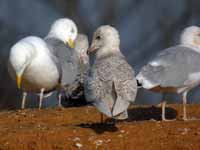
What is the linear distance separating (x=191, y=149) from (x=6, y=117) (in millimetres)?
3102

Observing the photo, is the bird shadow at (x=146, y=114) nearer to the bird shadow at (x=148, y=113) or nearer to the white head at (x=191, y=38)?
the bird shadow at (x=148, y=113)

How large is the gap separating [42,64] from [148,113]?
1719mm

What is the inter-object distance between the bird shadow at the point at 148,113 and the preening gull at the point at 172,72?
807 mm

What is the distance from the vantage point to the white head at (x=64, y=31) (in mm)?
14766

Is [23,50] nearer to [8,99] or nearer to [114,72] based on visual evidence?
[114,72]

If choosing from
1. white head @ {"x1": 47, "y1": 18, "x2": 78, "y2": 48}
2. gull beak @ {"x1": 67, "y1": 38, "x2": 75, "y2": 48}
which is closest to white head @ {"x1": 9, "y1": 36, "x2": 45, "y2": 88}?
white head @ {"x1": 47, "y1": 18, "x2": 78, "y2": 48}

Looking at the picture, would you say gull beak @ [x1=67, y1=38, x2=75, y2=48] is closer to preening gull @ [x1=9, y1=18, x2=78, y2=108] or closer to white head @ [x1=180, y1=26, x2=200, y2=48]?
preening gull @ [x1=9, y1=18, x2=78, y2=108]

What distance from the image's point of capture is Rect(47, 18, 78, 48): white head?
14.8m

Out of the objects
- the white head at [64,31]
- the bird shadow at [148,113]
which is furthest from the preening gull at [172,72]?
the white head at [64,31]

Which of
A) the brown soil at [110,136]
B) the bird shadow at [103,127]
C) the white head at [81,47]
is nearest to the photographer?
the brown soil at [110,136]

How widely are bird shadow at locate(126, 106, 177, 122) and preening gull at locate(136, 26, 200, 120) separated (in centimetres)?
81

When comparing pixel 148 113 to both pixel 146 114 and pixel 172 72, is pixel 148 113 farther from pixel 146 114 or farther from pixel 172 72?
pixel 172 72

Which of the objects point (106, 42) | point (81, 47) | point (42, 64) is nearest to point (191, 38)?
point (106, 42)

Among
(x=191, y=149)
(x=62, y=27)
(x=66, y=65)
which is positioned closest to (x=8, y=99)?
(x=62, y=27)
